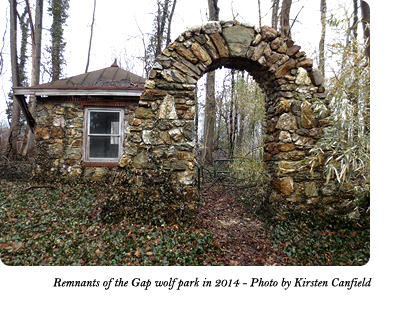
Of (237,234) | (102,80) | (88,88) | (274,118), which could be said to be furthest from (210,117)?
(237,234)

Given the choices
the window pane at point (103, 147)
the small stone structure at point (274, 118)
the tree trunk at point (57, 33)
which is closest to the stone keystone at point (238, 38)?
the small stone structure at point (274, 118)

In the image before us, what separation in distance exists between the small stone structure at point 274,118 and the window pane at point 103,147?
7.77 ft

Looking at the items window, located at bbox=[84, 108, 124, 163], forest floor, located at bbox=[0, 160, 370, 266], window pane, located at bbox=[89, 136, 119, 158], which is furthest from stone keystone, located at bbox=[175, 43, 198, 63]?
window pane, located at bbox=[89, 136, 119, 158]

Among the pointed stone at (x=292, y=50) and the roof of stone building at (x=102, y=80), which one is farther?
the roof of stone building at (x=102, y=80)

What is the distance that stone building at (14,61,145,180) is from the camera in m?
5.35

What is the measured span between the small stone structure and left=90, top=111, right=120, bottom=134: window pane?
2378 mm

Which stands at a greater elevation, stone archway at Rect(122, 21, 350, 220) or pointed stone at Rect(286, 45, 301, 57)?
pointed stone at Rect(286, 45, 301, 57)

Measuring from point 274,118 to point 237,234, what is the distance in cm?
191

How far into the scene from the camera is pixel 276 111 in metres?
3.56

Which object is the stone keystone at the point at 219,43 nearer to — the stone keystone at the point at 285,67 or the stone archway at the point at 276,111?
the stone archway at the point at 276,111

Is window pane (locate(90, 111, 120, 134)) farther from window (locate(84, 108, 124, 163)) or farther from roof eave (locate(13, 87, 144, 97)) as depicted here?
roof eave (locate(13, 87, 144, 97))

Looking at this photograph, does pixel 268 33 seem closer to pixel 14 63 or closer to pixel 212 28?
pixel 212 28

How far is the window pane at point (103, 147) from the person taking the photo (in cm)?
556

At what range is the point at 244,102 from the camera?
386 inches
